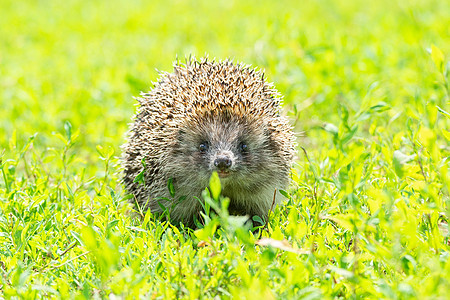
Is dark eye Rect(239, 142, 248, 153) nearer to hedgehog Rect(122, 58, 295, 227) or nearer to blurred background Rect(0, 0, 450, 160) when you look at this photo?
hedgehog Rect(122, 58, 295, 227)

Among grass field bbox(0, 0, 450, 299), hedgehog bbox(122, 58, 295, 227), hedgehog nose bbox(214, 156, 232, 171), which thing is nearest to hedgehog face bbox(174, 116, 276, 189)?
hedgehog bbox(122, 58, 295, 227)

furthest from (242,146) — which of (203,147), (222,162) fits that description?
(222,162)

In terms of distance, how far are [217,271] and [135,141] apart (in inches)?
87.7

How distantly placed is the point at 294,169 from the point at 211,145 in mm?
1123

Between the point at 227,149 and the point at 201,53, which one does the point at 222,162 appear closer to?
the point at 227,149

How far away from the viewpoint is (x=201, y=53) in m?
10.3

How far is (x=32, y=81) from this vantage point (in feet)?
30.9

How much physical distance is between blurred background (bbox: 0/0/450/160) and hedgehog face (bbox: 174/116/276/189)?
73 centimetres

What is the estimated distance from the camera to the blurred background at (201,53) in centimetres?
795

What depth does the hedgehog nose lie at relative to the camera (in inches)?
185

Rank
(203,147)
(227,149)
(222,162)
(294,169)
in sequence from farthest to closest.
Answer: (294,169) → (203,147) → (227,149) → (222,162)

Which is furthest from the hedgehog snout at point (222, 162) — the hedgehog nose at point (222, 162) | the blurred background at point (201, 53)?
the blurred background at point (201, 53)

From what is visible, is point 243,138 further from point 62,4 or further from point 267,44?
point 62,4

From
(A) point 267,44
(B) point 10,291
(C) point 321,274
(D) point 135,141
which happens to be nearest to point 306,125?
(A) point 267,44
